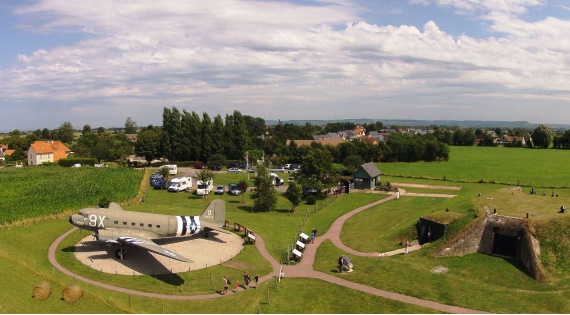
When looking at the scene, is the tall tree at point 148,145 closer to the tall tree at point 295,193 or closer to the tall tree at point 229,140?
the tall tree at point 229,140

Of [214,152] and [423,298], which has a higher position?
[214,152]

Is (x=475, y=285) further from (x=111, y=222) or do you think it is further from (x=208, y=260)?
(x=111, y=222)

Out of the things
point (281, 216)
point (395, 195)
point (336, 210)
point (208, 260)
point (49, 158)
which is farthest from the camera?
point (49, 158)

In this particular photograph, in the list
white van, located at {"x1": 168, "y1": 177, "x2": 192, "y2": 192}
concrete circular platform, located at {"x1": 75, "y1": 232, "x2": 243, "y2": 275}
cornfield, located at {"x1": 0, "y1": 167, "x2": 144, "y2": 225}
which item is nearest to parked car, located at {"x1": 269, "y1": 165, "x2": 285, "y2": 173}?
cornfield, located at {"x1": 0, "y1": 167, "x2": 144, "y2": 225}

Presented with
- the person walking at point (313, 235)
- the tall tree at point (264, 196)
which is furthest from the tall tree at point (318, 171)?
the person walking at point (313, 235)

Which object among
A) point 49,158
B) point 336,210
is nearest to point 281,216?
point 336,210

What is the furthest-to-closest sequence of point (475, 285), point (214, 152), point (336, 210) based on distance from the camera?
point (214, 152) < point (336, 210) < point (475, 285)

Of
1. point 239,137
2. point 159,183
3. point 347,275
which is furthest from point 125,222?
point 239,137
